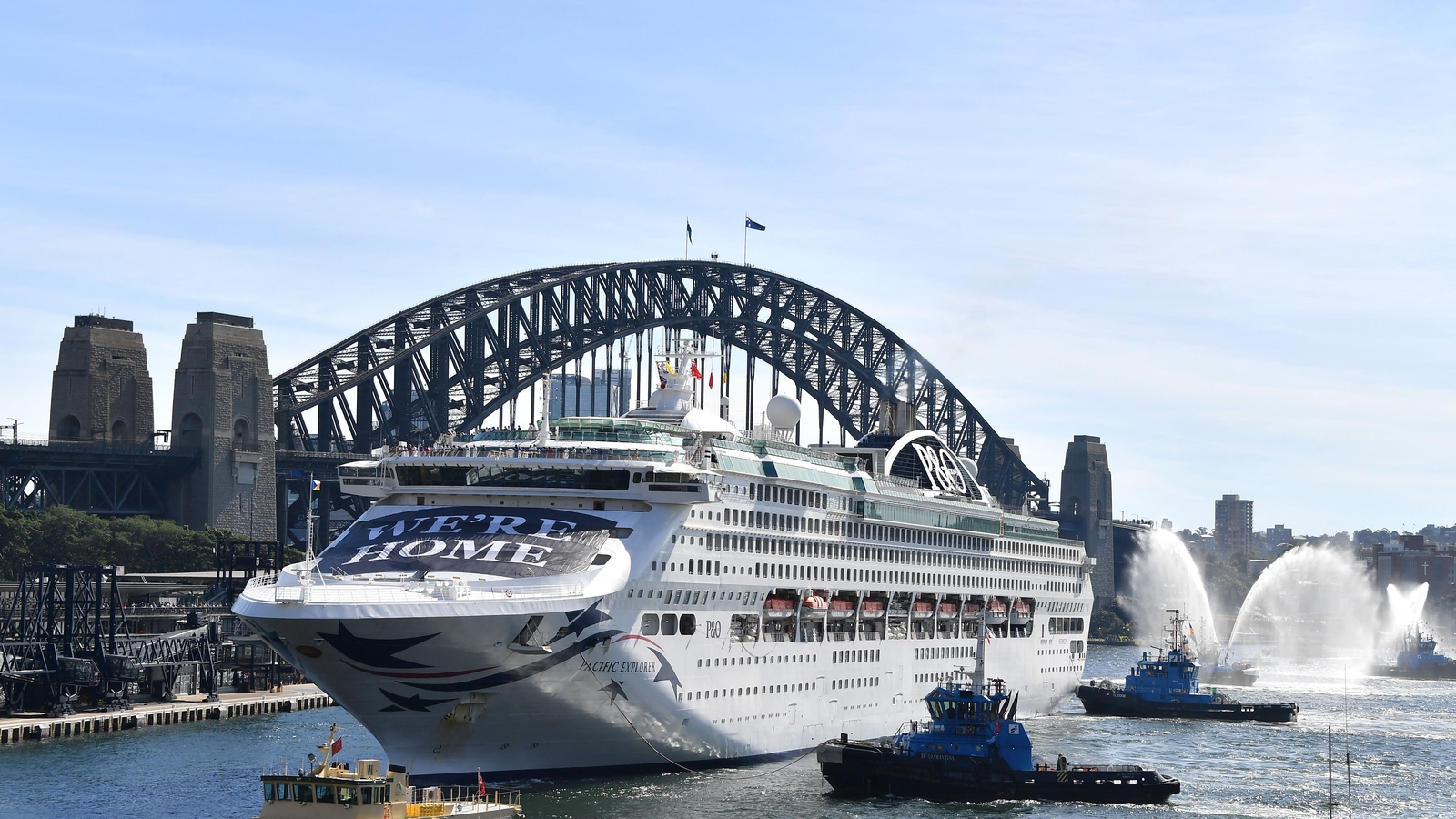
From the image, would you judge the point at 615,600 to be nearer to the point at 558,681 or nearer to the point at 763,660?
the point at 558,681

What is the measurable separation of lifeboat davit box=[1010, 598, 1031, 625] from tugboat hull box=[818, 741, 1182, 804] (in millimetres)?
27922

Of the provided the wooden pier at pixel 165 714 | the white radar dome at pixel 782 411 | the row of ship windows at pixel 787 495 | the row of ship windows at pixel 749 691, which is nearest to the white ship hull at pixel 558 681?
the row of ship windows at pixel 749 691

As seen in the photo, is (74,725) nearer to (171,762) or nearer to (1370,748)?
(171,762)

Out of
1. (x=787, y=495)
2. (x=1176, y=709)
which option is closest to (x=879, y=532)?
(x=787, y=495)

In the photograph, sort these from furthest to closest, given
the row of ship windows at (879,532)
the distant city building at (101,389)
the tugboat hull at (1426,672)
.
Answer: the tugboat hull at (1426,672) → the distant city building at (101,389) → the row of ship windows at (879,532)

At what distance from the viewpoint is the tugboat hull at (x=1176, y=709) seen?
9850cm

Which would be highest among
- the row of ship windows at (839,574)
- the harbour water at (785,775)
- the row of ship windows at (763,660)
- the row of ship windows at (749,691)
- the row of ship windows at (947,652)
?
the row of ship windows at (839,574)

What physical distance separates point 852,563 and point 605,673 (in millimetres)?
18599

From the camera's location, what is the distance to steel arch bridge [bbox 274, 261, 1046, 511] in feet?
461

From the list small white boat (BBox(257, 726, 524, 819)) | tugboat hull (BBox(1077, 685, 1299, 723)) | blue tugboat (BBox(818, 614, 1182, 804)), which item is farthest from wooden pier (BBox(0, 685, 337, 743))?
tugboat hull (BBox(1077, 685, 1299, 723))

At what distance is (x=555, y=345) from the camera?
155m

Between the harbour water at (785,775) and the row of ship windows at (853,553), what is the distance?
7747mm

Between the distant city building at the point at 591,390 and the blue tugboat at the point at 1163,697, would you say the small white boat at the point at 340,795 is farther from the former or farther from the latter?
the distant city building at the point at 591,390

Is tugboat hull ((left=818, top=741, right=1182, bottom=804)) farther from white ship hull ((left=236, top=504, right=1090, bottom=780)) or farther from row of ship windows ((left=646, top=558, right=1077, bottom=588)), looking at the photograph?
row of ship windows ((left=646, top=558, right=1077, bottom=588))
